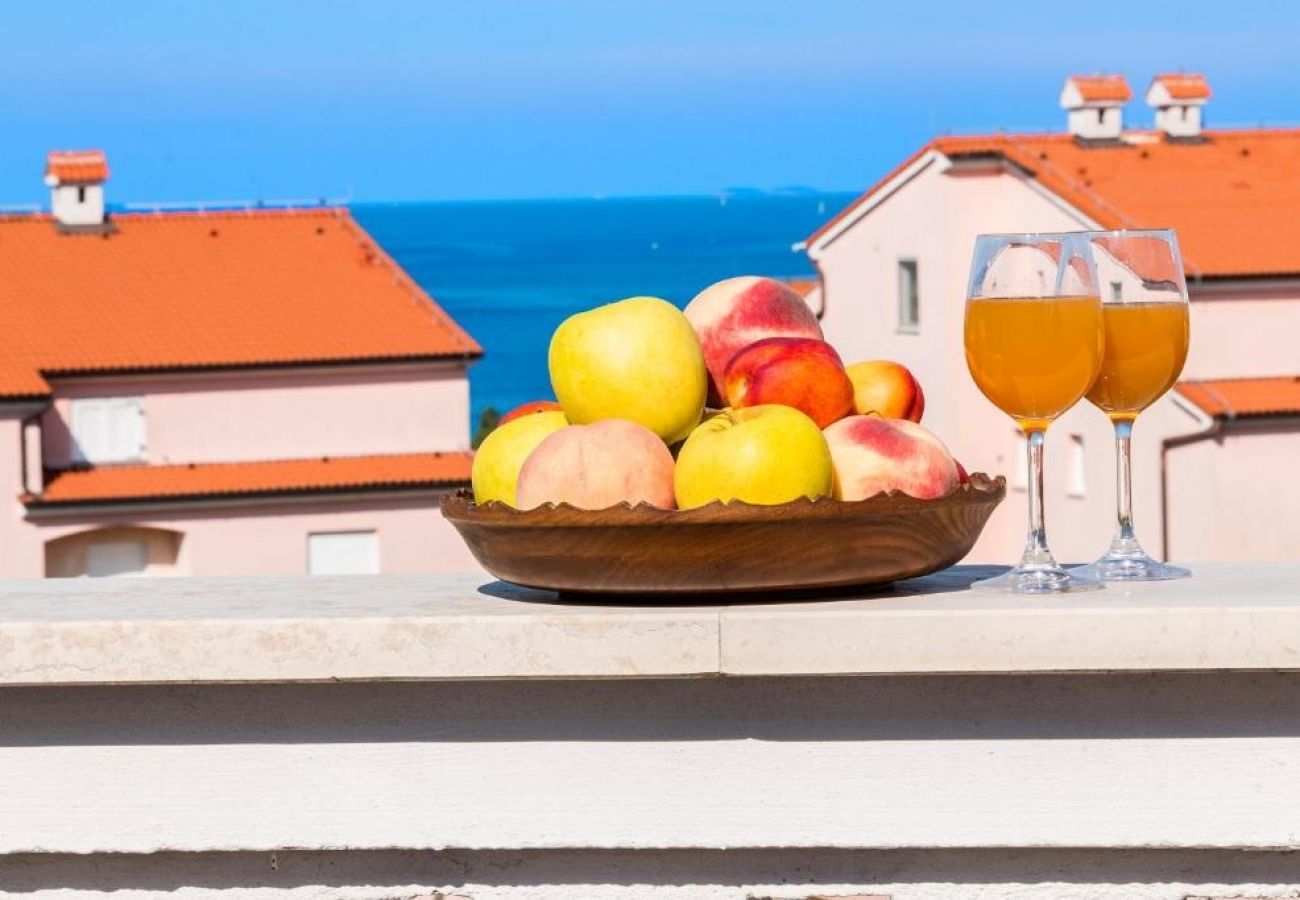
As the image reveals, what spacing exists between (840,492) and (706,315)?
0.39 metres

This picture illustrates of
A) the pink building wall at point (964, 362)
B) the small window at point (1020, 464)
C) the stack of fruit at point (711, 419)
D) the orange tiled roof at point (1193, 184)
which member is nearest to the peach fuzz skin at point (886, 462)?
the stack of fruit at point (711, 419)

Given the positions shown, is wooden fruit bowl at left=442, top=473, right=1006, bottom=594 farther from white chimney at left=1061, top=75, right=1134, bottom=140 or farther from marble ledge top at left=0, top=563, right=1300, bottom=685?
white chimney at left=1061, top=75, right=1134, bottom=140

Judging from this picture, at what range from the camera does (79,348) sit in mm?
40062

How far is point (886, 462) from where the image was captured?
250 centimetres

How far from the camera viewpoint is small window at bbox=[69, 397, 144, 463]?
39906 mm

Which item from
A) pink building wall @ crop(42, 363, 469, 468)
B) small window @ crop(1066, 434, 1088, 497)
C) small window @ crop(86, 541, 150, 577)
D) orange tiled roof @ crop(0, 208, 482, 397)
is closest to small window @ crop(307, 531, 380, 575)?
pink building wall @ crop(42, 363, 469, 468)

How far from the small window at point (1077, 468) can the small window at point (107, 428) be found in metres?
17.1

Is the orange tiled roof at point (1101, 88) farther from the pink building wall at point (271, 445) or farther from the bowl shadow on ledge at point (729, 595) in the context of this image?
the bowl shadow on ledge at point (729, 595)

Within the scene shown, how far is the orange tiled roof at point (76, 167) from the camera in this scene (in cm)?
4228

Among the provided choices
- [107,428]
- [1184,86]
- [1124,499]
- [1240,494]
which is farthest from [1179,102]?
[1124,499]

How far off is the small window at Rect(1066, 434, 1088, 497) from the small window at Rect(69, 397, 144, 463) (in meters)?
17.1

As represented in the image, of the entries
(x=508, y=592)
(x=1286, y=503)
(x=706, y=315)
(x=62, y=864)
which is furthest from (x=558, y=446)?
(x=1286, y=503)

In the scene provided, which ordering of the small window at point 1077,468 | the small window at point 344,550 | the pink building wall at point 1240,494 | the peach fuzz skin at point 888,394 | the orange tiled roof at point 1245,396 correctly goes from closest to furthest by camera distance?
the peach fuzz skin at point 888,394 → the orange tiled roof at point 1245,396 → the pink building wall at point 1240,494 → the small window at point 1077,468 → the small window at point 344,550

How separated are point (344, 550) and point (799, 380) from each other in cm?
3766
